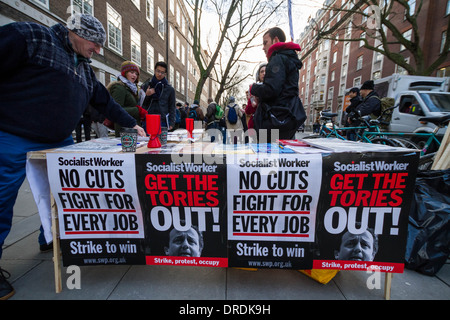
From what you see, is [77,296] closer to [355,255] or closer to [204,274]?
[204,274]

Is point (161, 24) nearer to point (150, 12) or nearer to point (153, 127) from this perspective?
point (150, 12)

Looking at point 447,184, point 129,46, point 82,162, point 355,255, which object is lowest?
point 355,255

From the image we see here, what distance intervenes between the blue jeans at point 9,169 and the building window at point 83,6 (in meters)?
9.94

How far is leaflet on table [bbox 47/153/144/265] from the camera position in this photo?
146cm

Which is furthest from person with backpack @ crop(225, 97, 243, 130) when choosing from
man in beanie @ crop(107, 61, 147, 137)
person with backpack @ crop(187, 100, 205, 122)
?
man in beanie @ crop(107, 61, 147, 137)

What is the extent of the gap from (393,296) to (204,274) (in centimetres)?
140

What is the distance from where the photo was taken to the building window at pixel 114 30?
11.0 metres

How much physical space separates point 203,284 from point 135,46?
1608cm

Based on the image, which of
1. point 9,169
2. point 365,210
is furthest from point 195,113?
point 365,210

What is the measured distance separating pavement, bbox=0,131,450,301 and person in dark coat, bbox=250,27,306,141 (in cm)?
138

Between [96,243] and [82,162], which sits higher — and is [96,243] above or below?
below

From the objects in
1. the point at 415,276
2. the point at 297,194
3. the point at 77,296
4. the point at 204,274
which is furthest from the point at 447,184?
the point at 77,296

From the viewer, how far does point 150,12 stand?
1625 cm
